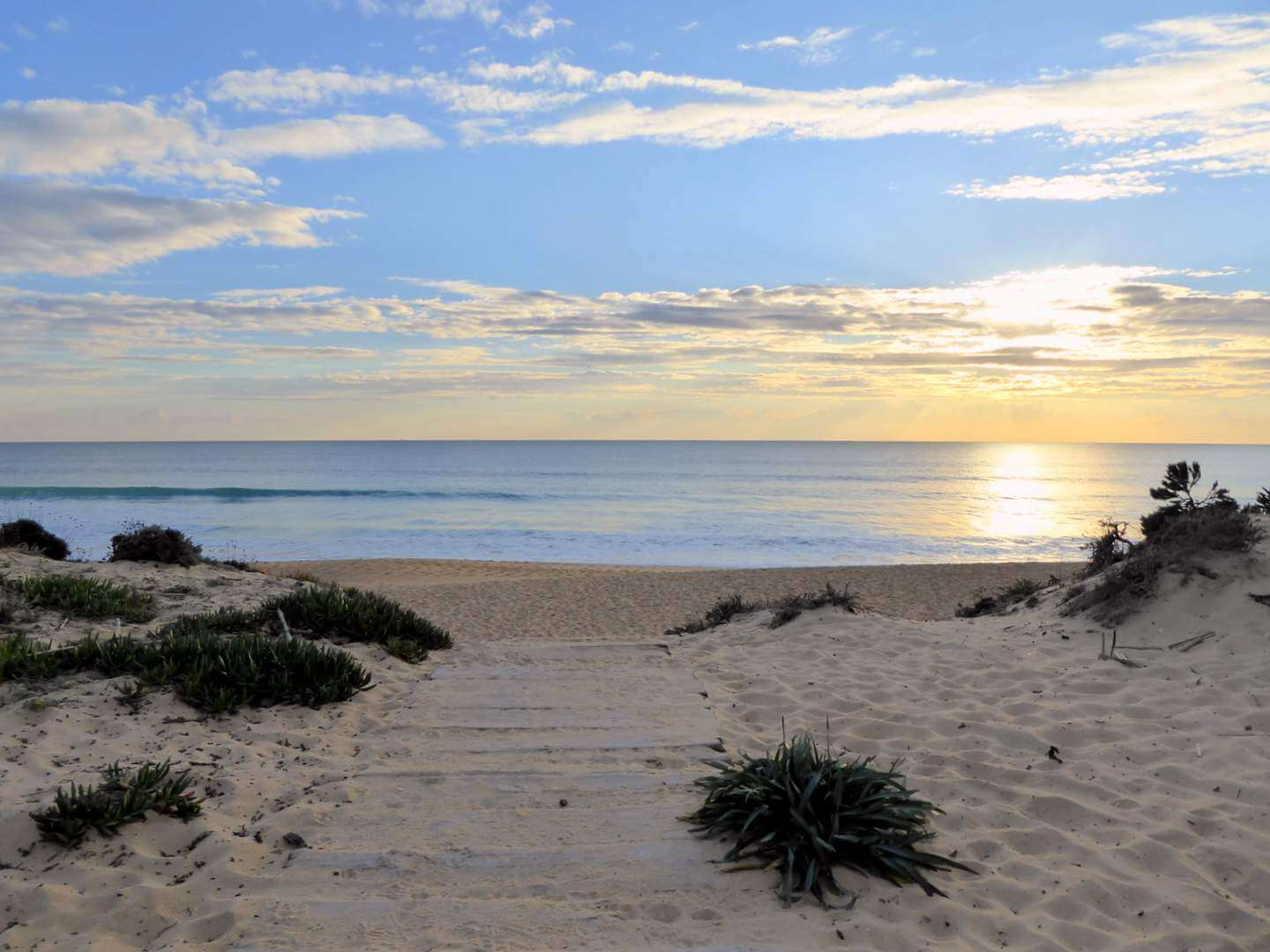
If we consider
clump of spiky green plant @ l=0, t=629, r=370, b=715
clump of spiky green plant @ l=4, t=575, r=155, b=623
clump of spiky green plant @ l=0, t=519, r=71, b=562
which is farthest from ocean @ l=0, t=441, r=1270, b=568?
clump of spiky green plant @ l=0, t=629, r=370, b=715

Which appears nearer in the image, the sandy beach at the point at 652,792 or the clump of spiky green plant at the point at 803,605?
the sandy beach at the point at 652,792

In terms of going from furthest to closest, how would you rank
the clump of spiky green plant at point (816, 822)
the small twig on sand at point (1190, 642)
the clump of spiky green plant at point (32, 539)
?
the clump of spiky green plant at point (32, 539) → the small twig on sand at point (1190, 642) → the clump of spiky green plant at point (816, 822)

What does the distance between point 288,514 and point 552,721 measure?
36771 millimetres

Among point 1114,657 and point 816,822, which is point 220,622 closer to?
point 816,822

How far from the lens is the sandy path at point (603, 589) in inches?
518

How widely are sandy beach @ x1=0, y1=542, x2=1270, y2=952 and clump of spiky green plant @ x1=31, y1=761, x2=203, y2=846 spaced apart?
88 mm

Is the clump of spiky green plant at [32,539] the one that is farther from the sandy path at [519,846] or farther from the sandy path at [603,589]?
the sandy path at [519,846]

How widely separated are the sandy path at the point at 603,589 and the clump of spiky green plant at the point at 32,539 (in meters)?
5.50

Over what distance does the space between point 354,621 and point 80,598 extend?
2.62 metres

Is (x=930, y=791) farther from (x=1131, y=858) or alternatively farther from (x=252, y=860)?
(x=252, y=860)

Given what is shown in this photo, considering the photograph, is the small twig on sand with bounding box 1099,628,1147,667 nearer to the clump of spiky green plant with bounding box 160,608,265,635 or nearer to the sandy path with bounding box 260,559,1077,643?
the sandy path with bounding box 260,559,1077,643

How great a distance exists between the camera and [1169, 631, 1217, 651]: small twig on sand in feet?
22.9

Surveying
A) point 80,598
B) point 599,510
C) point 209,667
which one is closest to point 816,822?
point 209,667

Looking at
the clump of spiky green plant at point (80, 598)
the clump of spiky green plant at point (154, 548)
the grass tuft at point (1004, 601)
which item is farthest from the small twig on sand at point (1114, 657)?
the clump of spiky green plant at point (154, 548)
